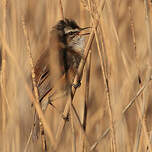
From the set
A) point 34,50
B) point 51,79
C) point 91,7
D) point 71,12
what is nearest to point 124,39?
point 71,12

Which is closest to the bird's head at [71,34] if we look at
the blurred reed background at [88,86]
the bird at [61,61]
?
the bird at [61,61]

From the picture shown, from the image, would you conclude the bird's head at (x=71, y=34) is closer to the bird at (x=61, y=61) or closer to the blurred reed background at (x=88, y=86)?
the bird at (x=61, y=61)

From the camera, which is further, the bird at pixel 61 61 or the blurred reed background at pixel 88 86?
the bird at pixel 61 61

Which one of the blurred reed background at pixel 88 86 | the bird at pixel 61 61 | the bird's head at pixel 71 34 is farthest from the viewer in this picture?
the bird's head at pixel 71 34

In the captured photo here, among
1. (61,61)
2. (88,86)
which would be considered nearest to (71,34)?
(61,61)

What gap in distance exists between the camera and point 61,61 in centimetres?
291

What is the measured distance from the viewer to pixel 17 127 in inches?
96.7

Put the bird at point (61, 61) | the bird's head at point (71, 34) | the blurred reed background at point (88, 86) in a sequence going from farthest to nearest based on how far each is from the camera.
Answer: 1. the bird's head at point (71, 34)
2. the bird at point (61, 61)
3. the blurred reed background at point (88, 86)

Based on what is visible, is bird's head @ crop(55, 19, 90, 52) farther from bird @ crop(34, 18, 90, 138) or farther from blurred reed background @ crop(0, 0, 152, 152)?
blurred reed background @ crop(0, 0, 152, 152)

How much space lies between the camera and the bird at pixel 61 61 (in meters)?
2.90

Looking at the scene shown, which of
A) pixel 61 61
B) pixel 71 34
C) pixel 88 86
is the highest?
pixel 71 34

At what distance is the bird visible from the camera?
2900 millimetres

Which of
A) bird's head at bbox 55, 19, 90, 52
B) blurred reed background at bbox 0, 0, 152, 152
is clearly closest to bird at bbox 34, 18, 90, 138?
bird's head at bbox 55, 19, 90, 52

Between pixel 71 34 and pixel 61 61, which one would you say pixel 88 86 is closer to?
pixel 61 61
